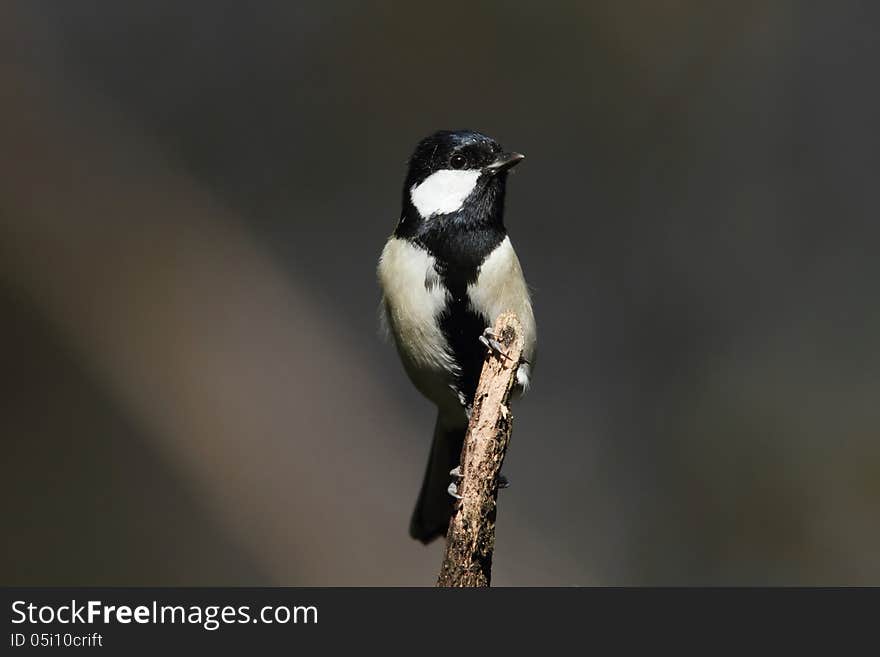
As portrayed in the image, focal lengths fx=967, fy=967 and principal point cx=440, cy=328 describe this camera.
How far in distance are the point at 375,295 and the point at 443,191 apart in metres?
1.96

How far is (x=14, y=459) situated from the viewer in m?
5.28

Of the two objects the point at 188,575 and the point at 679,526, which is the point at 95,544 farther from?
the point at 679,526

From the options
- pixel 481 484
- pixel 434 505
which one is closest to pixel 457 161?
pixel 434 505

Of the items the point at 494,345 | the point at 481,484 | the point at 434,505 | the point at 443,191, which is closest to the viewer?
the point at 481,484

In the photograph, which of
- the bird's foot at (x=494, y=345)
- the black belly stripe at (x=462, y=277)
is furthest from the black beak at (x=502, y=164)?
the bird's foot at (x=494, y=345)

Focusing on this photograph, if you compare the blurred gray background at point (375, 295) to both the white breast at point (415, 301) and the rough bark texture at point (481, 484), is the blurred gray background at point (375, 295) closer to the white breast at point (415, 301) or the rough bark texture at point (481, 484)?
the white breast at point (415, 301)

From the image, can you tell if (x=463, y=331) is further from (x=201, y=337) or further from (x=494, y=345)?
(x=201, y=337)

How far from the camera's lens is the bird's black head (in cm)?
345

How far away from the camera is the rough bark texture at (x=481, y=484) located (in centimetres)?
251

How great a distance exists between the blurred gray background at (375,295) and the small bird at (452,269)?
155 centimetres

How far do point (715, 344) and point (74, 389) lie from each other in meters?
3.54

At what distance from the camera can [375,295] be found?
5430mm

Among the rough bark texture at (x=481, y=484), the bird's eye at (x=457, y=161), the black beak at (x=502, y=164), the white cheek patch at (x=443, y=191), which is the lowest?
the rough bark texture at (x=481, y=484)

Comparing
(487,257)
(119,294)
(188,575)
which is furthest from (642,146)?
(188,575)
